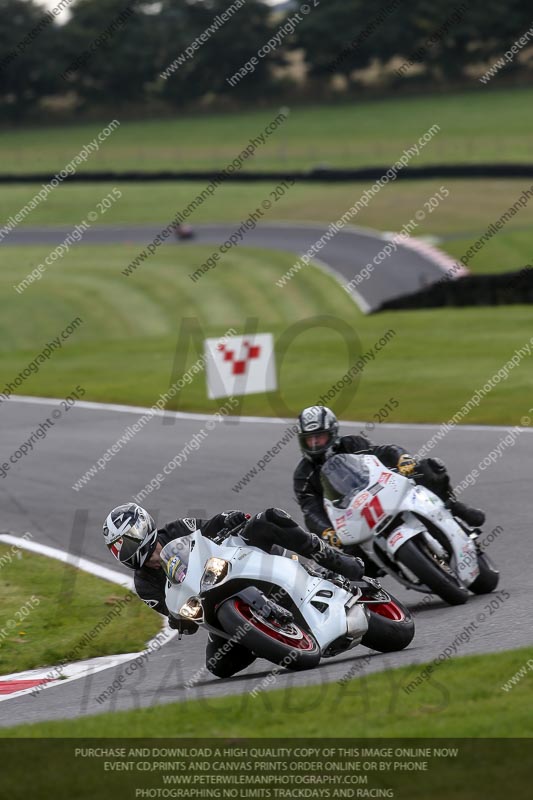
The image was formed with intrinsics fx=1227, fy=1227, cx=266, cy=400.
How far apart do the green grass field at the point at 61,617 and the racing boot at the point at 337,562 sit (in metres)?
2.55

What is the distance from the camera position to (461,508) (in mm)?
9461

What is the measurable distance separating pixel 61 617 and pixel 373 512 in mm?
3290

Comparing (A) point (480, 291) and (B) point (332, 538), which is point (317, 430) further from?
(A) point (480, 291)

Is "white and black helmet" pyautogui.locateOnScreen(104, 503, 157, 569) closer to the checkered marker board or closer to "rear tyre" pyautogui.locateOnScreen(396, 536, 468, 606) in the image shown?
"rear tyre" pyautogui.locateOnScreen(396, 536, 468, 606)

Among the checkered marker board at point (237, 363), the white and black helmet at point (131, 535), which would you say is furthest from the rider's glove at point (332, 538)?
the checkered marker board at point (237, 363)

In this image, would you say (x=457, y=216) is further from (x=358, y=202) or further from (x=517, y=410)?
(x=517, y=410)

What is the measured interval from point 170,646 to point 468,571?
239 centimetres

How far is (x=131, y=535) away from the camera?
7.76 metres

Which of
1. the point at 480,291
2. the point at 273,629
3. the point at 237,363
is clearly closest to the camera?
the point at 273,629

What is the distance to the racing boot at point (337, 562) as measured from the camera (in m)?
7.65
